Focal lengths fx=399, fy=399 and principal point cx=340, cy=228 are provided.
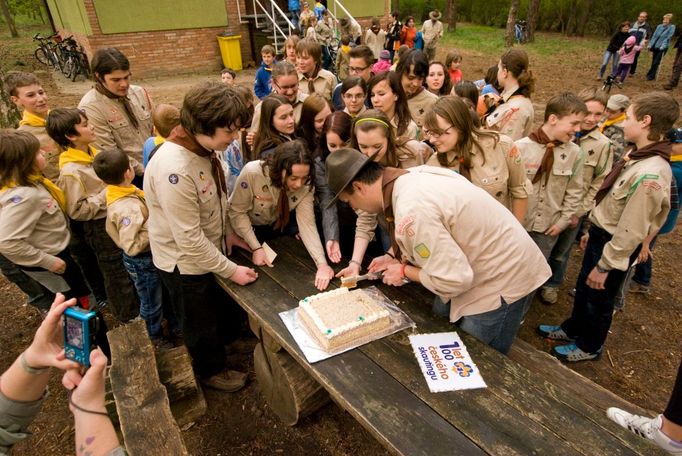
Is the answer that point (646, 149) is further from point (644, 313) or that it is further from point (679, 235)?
point (679, 235)

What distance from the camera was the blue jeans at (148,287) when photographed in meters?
3.15

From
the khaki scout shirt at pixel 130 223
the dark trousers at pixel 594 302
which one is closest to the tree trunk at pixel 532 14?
the dark trousers at pixel 594 302

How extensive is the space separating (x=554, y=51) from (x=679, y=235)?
16.2 m

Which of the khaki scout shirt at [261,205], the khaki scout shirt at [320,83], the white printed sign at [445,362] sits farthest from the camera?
the khaki scout shirt at [320,83]

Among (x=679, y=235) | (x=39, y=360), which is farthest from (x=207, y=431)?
(x=679, y=235)

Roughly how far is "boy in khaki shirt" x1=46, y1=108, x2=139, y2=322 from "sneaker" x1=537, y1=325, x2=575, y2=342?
12.5ft

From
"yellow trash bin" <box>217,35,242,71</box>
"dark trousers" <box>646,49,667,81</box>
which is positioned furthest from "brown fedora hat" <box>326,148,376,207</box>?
"dark trousers" <box>646,49,667,81</box>

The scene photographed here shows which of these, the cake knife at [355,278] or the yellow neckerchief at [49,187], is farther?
the yellow neckerchief at [49,187]

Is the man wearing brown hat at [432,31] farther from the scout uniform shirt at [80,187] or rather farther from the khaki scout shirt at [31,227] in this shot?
the khaki scout shirt at [31,227]

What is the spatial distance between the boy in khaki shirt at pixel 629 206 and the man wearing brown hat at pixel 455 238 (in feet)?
3.26

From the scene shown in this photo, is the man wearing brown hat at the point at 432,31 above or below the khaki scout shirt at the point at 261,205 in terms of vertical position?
above

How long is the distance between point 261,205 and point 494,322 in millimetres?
1773

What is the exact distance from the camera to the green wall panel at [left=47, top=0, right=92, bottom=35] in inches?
449

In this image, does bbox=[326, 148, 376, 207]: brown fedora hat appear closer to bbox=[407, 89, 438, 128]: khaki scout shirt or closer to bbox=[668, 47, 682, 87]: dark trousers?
bbox=[407, 89, 438, 128]: khaki scout shirt
